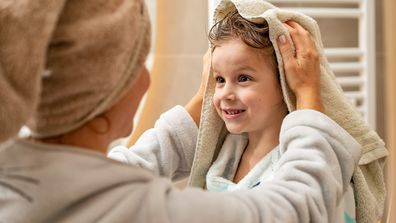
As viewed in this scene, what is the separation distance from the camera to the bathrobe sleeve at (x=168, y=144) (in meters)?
1.16

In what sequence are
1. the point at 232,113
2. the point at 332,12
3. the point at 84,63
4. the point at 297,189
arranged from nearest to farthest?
the point at 84,63
the point at 297,189
the point at 232,113
the point at 332,12

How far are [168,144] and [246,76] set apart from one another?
247 mm

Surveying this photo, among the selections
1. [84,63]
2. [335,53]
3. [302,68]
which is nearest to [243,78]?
[302,68]

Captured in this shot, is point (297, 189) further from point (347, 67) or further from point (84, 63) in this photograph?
point (347, 67)

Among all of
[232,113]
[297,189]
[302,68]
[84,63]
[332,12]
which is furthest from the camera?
[332,12]

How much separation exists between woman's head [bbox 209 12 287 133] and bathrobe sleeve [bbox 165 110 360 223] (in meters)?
0.14

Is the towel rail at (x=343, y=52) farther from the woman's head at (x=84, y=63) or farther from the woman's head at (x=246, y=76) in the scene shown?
the woman's head at (x=84, y=63)

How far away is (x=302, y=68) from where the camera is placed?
0.97 m

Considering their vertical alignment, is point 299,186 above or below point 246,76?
below

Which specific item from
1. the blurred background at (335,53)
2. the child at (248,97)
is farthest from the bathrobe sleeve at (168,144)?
the blurred background at (335,53)

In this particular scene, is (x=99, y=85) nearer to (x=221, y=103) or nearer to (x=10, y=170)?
(x=10, y=170)

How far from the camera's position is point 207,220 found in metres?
0.66

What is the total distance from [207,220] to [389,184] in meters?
1.30

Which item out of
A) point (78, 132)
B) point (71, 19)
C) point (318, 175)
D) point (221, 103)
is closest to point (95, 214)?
point (78, 132)
